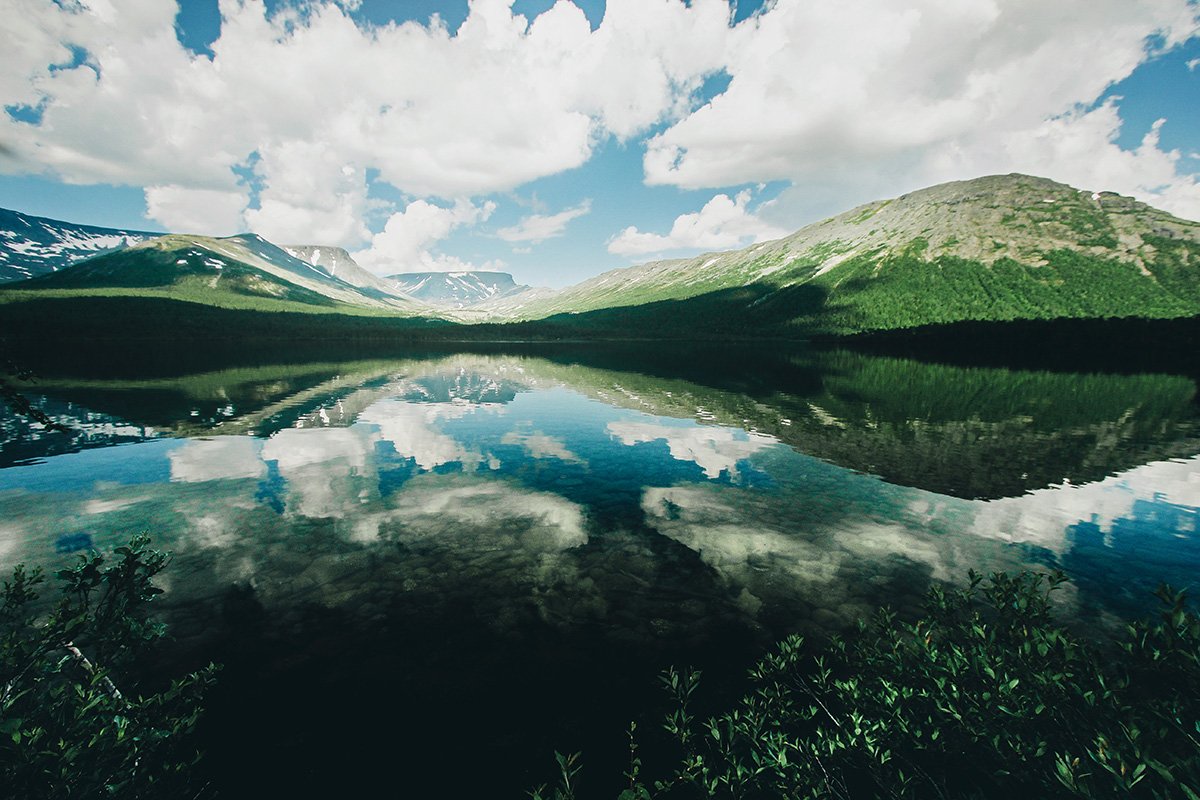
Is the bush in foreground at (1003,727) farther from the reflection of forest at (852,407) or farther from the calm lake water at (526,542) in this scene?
the reflection of forest at (852,407)

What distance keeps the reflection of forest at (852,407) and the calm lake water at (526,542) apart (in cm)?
61

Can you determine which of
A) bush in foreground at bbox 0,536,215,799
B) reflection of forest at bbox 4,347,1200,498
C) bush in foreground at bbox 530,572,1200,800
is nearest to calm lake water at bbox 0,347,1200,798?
reflection of forest at bbox 4,347,1200,498

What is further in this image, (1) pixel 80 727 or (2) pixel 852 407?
(2) pixel 852 407

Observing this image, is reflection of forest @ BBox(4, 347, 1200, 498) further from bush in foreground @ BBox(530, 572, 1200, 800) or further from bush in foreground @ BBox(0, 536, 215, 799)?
bush in foreground @ BBox(0, 536, 215, 799)

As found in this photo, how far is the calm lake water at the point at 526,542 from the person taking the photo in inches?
471

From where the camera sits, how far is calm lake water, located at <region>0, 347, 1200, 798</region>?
471 inches

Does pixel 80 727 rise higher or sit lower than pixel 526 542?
higher

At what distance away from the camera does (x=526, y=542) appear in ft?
69.6

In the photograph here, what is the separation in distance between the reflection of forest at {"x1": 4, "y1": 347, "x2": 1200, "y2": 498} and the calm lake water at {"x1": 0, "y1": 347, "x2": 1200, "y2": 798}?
61cm

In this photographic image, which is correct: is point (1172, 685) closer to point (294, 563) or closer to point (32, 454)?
point (294, 563)

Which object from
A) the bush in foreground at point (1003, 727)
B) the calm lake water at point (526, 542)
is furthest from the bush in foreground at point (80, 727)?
the bush in foreground at point (1003, 727)

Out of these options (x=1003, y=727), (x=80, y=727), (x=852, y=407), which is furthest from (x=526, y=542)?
(x=852, y=407)

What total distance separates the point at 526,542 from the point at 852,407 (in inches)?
1937

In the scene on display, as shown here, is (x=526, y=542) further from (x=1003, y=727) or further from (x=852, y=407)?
(x=852, y=407)
